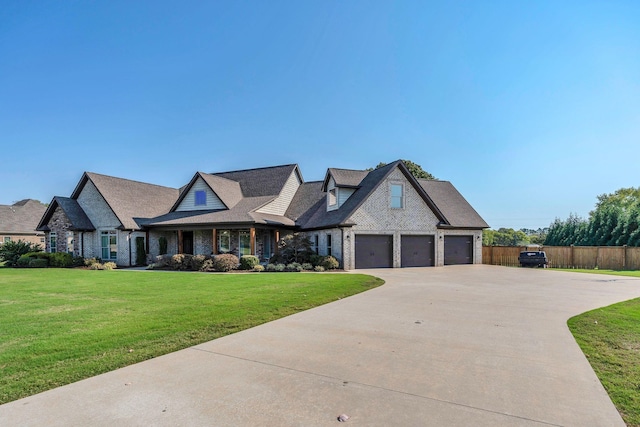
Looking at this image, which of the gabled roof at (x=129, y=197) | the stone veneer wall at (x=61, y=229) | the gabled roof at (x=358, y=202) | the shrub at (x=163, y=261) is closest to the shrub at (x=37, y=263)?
the stone veneer wall at (x=61, y=229)

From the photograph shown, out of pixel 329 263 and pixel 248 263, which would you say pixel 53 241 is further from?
pixel 329 263

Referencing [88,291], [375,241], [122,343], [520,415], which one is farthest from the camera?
[375,241]

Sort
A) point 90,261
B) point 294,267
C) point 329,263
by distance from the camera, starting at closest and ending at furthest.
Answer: point 294,267 < point 329,263 < point 90,261

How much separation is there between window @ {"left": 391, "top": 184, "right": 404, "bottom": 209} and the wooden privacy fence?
9071 millimetres

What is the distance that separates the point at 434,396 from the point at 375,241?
59.8 feet

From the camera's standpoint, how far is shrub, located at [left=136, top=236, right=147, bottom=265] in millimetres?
24953

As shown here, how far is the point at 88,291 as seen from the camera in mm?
11594

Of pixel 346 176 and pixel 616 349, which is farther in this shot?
pixel 346 176

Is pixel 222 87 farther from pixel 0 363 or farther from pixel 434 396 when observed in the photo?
pixel 434 396

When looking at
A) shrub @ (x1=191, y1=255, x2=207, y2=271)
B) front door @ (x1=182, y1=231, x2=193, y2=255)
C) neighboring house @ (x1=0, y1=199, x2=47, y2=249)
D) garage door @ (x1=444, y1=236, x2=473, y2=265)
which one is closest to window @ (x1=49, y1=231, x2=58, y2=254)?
front door @ (x1=182, y1=231, x2=193, y2=255)

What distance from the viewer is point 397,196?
2250 cm

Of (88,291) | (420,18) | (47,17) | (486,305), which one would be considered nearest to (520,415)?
(486,305)

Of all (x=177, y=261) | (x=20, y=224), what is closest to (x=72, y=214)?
(x=177, y=261)

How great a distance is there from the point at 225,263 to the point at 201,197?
763 cm
